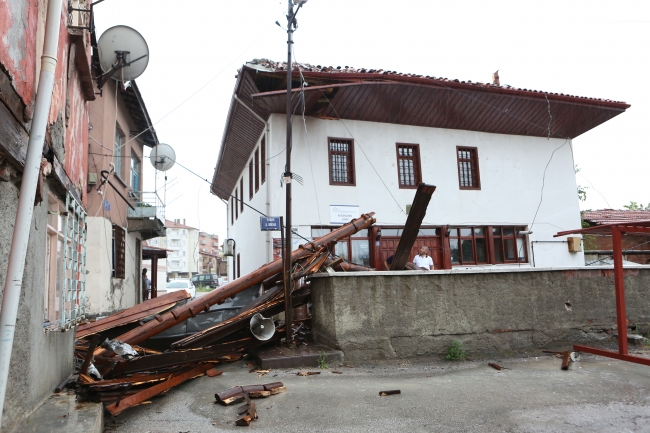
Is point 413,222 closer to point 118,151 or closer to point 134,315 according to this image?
point 134,315

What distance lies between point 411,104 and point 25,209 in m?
13.5

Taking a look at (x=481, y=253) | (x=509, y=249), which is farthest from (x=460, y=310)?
(x=509, y=249)

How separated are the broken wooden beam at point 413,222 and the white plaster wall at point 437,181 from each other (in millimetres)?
5149

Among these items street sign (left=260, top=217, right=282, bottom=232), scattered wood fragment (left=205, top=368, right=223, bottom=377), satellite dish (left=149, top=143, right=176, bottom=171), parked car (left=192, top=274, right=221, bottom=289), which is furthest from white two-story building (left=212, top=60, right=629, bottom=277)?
parked car (left=192, top=274, right=221, bottom=289)

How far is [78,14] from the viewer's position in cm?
678

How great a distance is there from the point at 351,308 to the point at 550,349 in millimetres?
3649

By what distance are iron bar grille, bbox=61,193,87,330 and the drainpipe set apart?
260 centimetres

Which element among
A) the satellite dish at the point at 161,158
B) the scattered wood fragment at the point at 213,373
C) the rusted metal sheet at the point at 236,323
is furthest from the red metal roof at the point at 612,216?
the scattered wood fragment at the point at 213,373

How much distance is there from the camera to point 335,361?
723 cm

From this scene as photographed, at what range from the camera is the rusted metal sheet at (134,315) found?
748 cm

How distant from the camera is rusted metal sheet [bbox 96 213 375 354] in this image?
23.8 feet

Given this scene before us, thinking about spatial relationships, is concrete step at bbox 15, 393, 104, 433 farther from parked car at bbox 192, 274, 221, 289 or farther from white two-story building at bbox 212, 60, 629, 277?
parked car at bbox 192, 274, 221, 289

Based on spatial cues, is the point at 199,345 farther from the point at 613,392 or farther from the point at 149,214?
the point at 149,214

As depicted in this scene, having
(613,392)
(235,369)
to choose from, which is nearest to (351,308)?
(235,369)
